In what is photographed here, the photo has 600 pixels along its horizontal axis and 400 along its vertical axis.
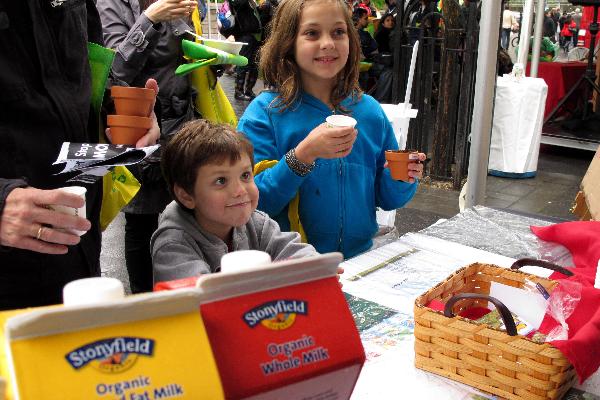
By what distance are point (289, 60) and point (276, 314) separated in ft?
5.36

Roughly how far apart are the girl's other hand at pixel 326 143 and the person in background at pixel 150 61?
1091mm

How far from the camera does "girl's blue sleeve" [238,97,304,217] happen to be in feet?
6.79

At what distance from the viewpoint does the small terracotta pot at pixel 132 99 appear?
1596mm

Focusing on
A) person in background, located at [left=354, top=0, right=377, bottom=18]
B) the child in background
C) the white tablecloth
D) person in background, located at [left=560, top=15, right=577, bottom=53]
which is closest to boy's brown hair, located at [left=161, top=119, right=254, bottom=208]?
the child in background

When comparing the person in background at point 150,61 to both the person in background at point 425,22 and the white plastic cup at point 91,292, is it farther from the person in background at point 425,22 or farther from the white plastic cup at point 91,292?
the person in background at point 425,22

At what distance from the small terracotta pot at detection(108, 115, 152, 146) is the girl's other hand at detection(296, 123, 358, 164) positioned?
0.55 meters

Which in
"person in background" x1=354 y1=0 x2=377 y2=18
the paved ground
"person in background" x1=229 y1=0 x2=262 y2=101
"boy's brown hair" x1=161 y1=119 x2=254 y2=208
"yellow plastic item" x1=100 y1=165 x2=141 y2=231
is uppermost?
"person in background" x1=354 y1=0 x2=377 y2=18

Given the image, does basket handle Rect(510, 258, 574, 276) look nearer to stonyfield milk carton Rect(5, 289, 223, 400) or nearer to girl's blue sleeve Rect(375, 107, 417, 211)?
girl's blue sleeve Rect(375, 107, 417, 211)

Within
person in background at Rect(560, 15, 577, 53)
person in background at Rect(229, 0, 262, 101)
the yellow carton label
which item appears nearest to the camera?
the yellow carton label

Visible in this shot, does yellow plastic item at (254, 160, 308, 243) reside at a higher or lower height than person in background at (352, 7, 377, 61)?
lower

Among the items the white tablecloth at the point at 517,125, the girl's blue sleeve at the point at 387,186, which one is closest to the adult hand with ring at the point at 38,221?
the girl's blue sleeve at the point at 387,186

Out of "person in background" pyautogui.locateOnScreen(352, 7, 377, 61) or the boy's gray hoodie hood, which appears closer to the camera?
the boy's gray hoodie hood

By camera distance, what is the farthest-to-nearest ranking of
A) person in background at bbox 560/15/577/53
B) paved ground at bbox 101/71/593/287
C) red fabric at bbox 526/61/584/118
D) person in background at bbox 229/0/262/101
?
1. person in background at bbox 560/15/577/53
2. person in background at bbox 229/0/262/101
3. red fabric at bbox 526/61/584/118
4. paved ground at bbox 101/71/593/287

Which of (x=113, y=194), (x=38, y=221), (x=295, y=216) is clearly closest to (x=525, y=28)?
(x=295, y=216)
